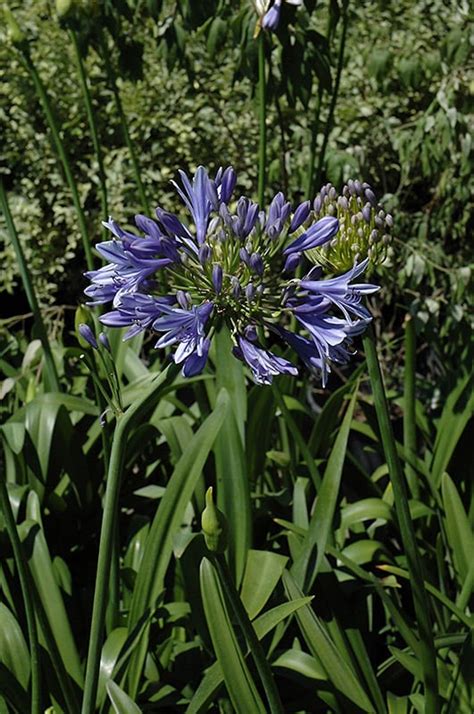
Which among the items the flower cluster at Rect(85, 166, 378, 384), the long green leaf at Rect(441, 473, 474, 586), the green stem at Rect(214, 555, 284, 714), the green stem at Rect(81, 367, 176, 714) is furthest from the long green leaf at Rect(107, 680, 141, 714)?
the long green leaf at Rect(441, 473, 474, 586)

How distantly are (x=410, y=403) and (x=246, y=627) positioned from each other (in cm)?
114

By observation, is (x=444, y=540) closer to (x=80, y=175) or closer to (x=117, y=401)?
(x=117, y=401)

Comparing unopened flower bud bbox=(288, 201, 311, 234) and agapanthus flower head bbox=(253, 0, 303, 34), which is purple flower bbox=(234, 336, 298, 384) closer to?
unopened flower bud bbox=(288, 201, 311, 234)

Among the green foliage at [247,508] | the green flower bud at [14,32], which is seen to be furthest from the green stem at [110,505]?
the green flower bud at [14,32]

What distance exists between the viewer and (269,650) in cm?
190

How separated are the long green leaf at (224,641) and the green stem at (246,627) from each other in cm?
10

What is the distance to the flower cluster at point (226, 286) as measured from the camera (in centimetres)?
115

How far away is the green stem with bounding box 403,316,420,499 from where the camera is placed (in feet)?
6.92

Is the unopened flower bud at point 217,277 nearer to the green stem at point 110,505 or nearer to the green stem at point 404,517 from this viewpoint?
the green stem at point 110,505

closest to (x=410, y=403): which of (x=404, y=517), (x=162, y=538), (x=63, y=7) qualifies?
(x=162, y=538)

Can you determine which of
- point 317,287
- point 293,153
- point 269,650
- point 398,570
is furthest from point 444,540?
point 293,153

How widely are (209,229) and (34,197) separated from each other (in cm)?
409

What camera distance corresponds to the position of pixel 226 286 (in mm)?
1207

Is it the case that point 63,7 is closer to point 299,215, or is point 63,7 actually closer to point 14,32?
point 14,32
